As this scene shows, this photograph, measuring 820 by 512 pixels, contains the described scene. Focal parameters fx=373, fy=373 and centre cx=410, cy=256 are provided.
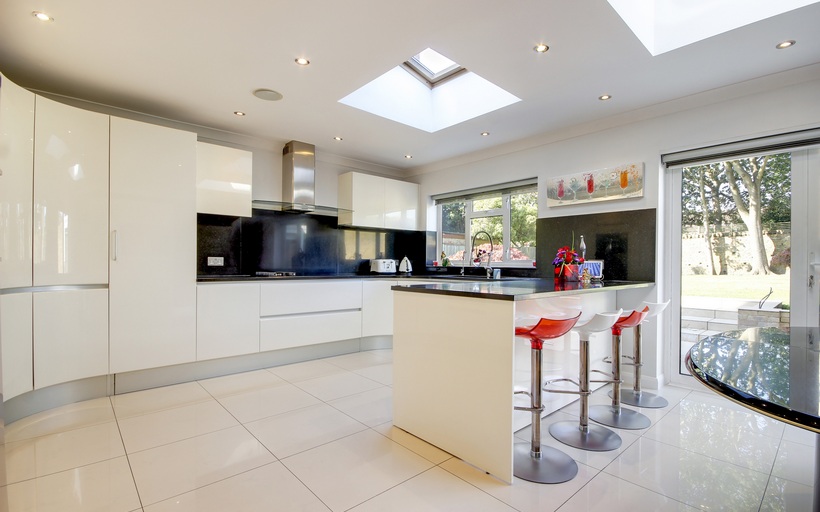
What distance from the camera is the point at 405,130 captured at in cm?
372

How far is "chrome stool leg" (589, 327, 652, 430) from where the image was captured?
243 cm

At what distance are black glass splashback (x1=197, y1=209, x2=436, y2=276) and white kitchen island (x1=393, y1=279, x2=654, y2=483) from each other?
233cm

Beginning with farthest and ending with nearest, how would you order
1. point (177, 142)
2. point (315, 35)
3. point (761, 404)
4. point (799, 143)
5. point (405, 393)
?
1. point (177, 142)
2. point (799, 143)
3. point (405, 393)
4. point (315, 35)
5. point (761, 404)

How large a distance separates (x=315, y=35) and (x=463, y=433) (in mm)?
2410

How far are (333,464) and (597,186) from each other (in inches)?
125

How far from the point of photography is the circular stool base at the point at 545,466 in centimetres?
182

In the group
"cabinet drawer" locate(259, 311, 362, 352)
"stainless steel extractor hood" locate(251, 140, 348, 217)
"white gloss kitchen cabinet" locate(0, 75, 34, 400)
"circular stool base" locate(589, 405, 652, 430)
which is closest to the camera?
"white gloss kitchen cabinet" locate(0, 75, 34, 400)

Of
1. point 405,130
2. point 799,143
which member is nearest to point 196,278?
point 405,130

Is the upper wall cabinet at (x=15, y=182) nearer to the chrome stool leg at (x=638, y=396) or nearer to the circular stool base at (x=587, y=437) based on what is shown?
the circular stool base at (x=587, y=437)

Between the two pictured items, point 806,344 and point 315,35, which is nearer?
point 806,344

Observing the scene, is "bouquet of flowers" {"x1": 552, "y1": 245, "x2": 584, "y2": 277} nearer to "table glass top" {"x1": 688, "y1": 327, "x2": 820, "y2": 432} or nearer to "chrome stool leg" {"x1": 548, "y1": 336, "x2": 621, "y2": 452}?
"chrome stool leg" {"x1": 548, "y1": 336, "x2": 621, "y2": 452}

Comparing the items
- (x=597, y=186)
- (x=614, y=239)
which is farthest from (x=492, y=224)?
(x=614, y=239)

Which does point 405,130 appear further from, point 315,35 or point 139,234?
point 139,234

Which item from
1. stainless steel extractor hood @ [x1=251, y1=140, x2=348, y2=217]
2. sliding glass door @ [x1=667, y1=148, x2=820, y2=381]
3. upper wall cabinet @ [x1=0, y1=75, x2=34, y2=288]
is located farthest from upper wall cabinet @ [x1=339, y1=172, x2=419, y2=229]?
sliding glass door @ [x1=667, y1=148, x2=820, y2=381]
